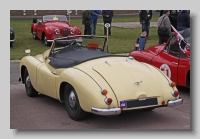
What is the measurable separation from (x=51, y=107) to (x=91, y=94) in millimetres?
1591

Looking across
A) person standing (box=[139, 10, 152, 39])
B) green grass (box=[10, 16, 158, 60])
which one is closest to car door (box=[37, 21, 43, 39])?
green grass (box=[10, 16, 158, 60])

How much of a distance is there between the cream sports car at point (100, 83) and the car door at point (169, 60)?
1586mm

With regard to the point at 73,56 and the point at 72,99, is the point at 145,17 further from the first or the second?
the point at 72,99

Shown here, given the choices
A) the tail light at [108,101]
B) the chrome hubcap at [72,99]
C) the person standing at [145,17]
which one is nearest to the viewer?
the tail light at [108,101]

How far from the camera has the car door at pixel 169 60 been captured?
7969 mm

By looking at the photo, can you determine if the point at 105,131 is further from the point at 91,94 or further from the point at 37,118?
the point at 37,118

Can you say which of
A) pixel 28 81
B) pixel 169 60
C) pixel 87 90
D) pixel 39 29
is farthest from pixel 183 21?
pixel 87 90

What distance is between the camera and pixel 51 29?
14336 mm

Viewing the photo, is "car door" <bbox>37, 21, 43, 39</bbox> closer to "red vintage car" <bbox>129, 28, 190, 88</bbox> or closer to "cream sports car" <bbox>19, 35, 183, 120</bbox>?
"red vintage car" <bbox>129, 28, 190, 88</bbox>

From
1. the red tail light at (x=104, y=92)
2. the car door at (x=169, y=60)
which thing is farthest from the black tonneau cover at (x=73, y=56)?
the car door at (x=169, y=60)

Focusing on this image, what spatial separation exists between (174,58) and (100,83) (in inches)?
108

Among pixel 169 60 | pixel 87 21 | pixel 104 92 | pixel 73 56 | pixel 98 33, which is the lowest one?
pixel 104 92

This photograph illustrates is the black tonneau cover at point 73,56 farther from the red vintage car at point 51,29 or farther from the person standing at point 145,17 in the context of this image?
the person standing at point 145,17

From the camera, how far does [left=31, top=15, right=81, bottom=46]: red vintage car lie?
14.3 m
